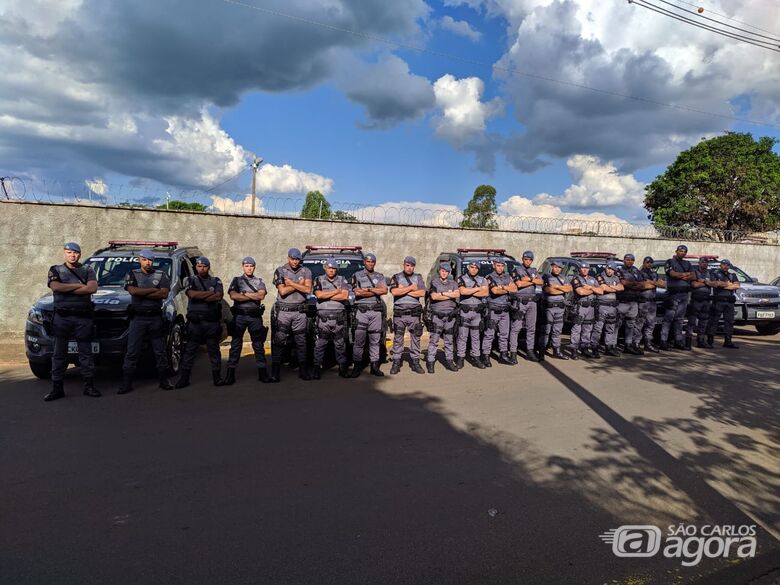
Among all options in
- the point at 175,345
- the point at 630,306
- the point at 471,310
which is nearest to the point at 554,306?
the point at 630,306

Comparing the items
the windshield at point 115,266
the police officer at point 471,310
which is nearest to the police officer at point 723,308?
the police officer at point 471,310

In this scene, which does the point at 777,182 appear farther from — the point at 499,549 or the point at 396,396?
the point at 499,549

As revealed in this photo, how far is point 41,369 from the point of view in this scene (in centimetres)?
645

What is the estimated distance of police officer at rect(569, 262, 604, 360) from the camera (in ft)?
28.6

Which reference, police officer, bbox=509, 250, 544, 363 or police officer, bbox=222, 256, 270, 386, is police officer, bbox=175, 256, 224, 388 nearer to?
police officer, bbox=222, 256, 270, 386

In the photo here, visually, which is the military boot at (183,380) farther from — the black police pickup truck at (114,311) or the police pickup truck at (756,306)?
the police pickup truck at (756,306)

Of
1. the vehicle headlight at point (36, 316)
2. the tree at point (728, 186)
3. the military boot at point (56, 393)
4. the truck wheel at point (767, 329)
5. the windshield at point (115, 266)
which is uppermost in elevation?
the tree at point (728, 186)

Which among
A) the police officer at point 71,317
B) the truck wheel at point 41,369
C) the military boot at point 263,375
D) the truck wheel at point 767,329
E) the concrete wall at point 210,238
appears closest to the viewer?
the police officer at point 71,317

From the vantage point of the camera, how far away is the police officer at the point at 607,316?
884 centimetres

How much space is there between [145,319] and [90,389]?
1054 millimetres

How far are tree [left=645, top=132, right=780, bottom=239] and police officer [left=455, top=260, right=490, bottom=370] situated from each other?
26.6 metres

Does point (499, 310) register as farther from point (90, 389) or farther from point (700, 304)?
point (90, 389)

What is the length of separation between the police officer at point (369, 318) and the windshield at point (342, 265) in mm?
1171

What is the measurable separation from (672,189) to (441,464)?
34714mm
